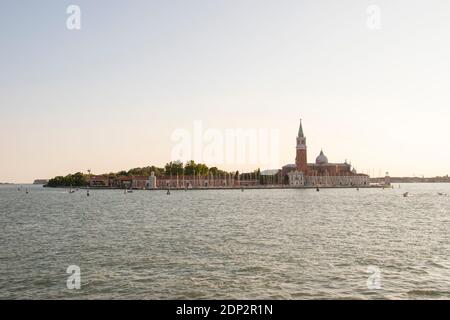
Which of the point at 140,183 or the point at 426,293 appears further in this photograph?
the point at 140,183

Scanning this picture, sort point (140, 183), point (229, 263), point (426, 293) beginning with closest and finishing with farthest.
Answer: point (426, 293) < point (229, 263) < point (140, 183)

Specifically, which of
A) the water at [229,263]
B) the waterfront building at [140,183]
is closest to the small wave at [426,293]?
the water at [229,263]

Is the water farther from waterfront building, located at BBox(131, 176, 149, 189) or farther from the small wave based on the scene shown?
waterfront building, located at BBox(131, 176, 149, 189)

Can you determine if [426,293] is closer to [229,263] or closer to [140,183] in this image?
[229,263]

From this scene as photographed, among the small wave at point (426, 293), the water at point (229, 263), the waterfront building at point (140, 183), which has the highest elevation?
the waterfront building at point (140, 183)

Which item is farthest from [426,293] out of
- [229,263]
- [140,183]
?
[140,183]

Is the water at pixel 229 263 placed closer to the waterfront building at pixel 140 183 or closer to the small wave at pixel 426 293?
the small wave at pixel 426 293

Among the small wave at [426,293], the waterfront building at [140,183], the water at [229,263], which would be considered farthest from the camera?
the waterfront building at [140,183]

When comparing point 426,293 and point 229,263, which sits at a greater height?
point 229,263

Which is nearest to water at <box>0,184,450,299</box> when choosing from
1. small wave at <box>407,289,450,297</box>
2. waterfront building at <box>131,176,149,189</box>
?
small wave at <box>407,289,450,297</box>

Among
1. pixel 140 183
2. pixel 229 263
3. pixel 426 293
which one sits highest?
pixel 140 183

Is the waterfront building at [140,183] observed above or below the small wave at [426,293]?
above

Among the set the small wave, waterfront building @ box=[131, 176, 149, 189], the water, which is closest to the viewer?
the small wave
